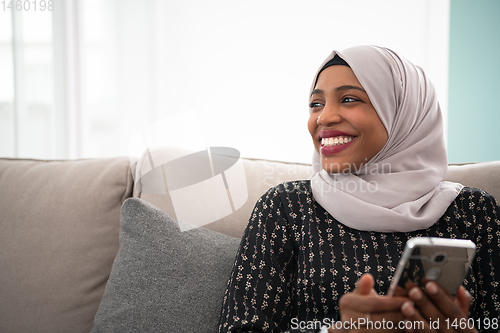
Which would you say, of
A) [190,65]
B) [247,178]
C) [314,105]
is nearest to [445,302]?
[314,105]

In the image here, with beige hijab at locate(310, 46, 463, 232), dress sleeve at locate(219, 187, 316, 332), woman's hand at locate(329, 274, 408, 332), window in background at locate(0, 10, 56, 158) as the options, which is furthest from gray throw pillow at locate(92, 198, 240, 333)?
window in background at locate(0, 10, 56, 158)

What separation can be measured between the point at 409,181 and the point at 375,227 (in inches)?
7.3

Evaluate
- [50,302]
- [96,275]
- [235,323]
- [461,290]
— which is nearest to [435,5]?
[461,290]

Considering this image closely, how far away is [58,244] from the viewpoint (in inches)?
46.8

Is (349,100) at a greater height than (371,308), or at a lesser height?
greater

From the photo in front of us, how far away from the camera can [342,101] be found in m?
1.00

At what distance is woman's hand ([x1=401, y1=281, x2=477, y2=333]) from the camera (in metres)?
0.58

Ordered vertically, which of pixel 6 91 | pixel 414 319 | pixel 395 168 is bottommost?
pixel 414 319

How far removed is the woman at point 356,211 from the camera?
0.88 metres

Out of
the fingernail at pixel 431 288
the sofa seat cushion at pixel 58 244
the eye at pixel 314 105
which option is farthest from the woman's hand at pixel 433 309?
the sofa seat cushion at pixel 58 244

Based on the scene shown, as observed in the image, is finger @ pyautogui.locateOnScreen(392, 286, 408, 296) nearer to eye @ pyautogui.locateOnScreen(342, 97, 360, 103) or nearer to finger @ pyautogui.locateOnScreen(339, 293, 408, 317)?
finger @ pyautogui.locateOnScreen(339, 293, 408, 317)

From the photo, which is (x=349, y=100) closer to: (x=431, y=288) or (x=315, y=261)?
(x=315, y=261)

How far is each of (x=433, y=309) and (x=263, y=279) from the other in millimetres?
397

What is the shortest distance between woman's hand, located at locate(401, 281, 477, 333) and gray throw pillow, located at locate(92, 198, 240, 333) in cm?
54
